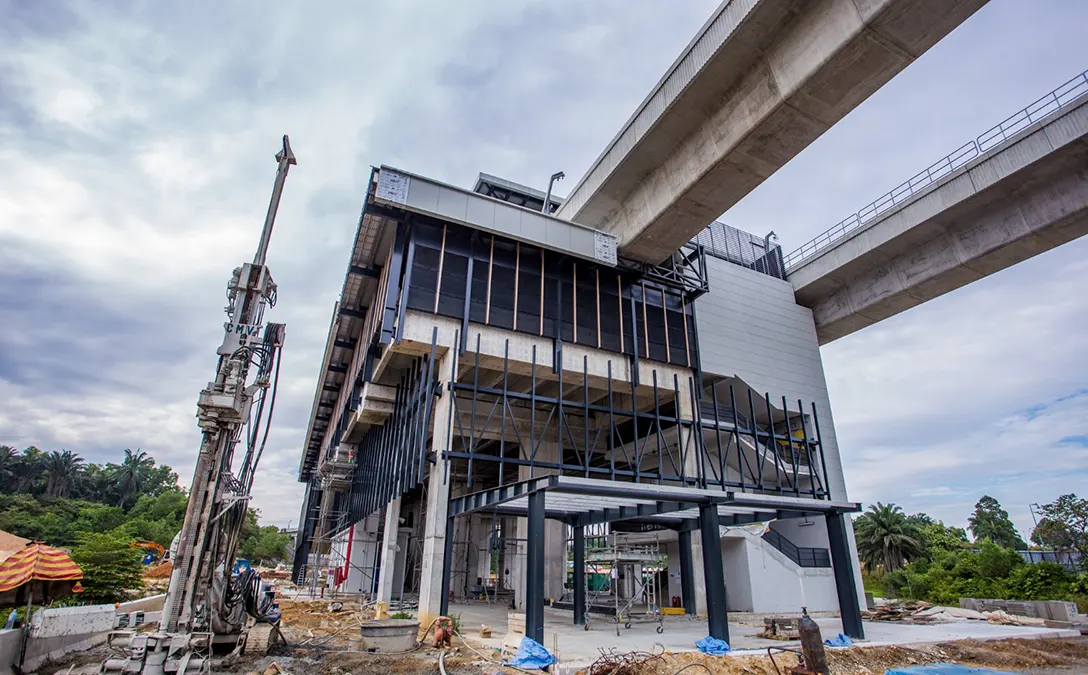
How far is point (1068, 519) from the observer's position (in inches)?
1758

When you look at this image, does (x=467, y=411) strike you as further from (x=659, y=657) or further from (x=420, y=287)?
(x=659, y=657)

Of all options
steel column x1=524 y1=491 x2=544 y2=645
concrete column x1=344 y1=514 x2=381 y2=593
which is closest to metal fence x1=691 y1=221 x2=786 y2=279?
steel column x1=524 y1=491 x2=544 y2=645

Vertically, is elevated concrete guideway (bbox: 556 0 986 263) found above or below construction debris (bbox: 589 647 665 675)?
above

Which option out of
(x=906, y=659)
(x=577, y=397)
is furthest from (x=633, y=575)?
(x=906, y=659)

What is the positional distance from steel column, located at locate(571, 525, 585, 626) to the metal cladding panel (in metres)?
12.1

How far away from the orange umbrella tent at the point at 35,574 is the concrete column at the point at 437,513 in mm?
10113

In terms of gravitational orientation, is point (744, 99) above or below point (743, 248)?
below

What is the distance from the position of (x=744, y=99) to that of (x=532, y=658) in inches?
751

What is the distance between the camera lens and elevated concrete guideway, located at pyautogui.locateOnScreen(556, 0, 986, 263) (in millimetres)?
17188

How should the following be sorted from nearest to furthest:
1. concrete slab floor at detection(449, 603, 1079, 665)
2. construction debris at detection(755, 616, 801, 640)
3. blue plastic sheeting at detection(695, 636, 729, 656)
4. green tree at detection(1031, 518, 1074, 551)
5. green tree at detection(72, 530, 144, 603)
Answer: blue plastic sheeting at detection(695, 636, 729, 656) < concrete slab floor at detection(449, 603, 1079, 665) < construction debris at detection(755, 616, 801, 640) < green tree at detection(72, 530, 144, 603) < green tree at detection(1031, 518, 1074, 551)

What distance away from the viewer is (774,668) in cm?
1128

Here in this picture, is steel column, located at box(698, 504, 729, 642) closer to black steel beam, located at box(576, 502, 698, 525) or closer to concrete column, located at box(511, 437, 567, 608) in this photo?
black steel beam, located at box(576, 502, 698, 525)

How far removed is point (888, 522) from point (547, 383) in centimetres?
4022

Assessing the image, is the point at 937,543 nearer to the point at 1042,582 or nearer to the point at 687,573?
the point at 1042,582
